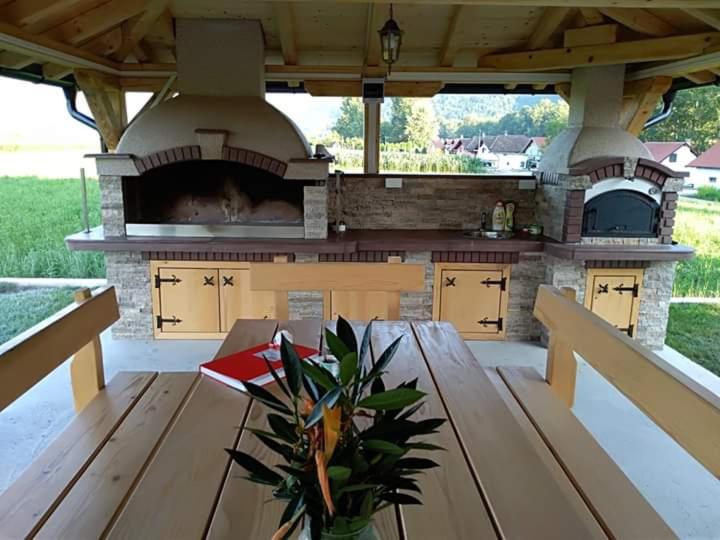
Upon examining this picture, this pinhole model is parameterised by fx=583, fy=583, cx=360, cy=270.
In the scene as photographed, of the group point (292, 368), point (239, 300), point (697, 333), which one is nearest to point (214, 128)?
point (239, 300)

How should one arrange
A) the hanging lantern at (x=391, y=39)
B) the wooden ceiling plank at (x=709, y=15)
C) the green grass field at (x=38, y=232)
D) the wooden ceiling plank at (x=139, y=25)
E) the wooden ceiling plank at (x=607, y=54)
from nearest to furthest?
1. the wooden ceiling plank at (x=709, y=15)
2. the hanging lantern at (x=391, y=39)
3. the wooden ceiling plank at (x=607, y=54)
4. the wooden ceiling plank at (x=139, y=25)
5. the green grass field at (x=38, y=232)

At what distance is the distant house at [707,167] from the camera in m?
5.42

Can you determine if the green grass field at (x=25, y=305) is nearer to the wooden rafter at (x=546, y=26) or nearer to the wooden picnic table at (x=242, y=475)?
the wooden picnic table at (x=242, y=475)

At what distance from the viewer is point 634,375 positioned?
162 centimetres

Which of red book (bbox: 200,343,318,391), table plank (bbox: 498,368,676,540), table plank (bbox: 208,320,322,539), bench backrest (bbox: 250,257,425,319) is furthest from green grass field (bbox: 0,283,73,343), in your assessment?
table plank (bbox: 498,368,676,540)

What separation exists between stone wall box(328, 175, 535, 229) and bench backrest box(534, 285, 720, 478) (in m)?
2.85

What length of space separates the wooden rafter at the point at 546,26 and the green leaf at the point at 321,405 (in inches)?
179

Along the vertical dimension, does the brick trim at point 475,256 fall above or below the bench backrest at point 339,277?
below

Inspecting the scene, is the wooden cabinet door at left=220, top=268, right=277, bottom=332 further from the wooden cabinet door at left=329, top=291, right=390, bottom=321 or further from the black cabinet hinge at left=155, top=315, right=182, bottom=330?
the wooden cabinet door at left=329, top=291, right=390, bottom=321

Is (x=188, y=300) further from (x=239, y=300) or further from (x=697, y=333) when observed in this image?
(x=697, y=333)

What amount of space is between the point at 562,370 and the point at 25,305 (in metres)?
5.14

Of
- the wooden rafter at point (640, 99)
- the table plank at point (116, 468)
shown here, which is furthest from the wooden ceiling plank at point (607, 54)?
the table plank at point (116, 468)

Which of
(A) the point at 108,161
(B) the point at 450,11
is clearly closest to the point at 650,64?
(B) the point at 450,11

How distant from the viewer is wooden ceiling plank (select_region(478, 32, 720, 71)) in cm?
397
